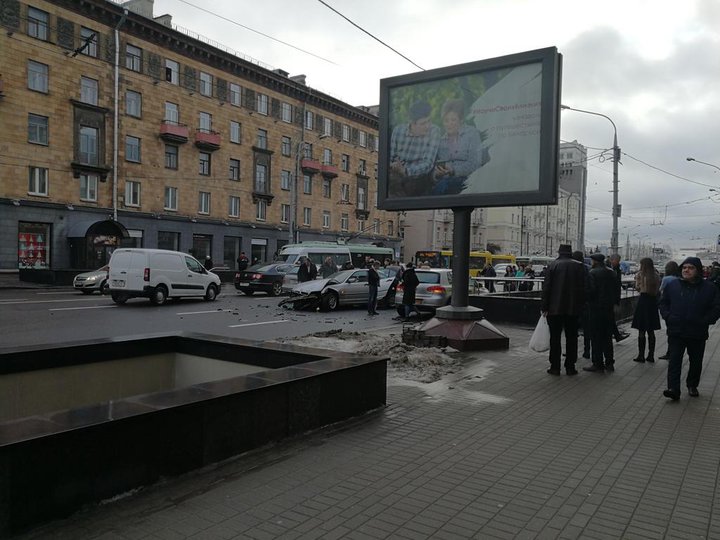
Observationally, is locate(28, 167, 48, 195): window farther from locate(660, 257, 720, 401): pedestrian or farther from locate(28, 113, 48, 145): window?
locate(660, 257, 720, 401): pedestrian

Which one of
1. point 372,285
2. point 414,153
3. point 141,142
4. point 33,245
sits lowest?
point 372,285

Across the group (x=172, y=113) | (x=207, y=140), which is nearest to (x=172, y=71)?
(x=172, y=113)

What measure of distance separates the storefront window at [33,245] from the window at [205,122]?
13903mm

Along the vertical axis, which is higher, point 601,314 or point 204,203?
point 204,203

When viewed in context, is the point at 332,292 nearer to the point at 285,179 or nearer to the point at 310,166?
the point at 285,179

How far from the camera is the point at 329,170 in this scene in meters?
54.9

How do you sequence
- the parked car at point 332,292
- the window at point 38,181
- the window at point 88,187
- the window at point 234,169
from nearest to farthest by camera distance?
the parked car at point 332,292 < the window at point 38,181 < the window at point 88,187 < the window at point 234,169

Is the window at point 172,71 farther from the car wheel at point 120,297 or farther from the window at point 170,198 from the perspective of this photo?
the car wheel at point 120,297

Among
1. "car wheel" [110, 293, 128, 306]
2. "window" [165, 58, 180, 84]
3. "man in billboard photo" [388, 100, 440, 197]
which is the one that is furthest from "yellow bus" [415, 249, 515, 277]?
"man in billboard photo" [388, 100, 440, 197]

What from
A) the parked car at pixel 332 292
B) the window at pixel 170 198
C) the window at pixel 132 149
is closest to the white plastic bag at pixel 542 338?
the parked car at pixel 332 292

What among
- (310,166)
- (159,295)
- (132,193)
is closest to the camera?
(159,295)

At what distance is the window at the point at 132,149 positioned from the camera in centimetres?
3700

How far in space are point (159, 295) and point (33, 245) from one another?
56.5ft

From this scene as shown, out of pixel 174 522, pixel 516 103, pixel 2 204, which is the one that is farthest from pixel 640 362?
pixel 2 204
